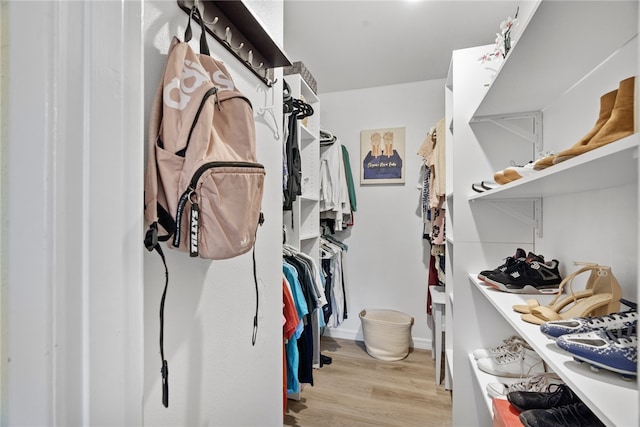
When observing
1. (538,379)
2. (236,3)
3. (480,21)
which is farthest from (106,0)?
(480,21)

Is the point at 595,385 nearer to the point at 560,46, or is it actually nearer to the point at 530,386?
the point at 530,386

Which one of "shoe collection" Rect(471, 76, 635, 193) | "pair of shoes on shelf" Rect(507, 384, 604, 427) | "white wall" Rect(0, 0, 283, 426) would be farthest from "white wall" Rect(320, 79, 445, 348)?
"white wall" Rect(0, 0, 283, 426)

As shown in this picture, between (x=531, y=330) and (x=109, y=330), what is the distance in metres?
1.01

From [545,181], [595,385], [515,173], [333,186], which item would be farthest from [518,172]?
[333,186]

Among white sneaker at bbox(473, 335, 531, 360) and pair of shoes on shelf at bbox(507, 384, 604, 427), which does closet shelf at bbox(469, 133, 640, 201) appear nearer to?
pair of shoes on shelf at bbox(507, 384, 604, 427)

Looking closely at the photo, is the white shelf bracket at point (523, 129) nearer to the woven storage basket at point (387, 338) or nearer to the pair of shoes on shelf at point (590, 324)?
the pair of shoes on shelf at point (590, 324)

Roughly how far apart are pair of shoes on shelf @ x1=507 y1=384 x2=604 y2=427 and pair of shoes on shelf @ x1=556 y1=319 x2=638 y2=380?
27 centimetres

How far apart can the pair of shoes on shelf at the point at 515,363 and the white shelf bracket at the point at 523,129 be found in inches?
36.0

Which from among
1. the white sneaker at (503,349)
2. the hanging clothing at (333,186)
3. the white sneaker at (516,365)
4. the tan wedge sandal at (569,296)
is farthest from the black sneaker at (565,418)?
the hanging clothing at (333,186)

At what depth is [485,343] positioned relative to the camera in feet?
4.90

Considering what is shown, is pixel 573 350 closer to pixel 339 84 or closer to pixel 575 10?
pixel 575 10

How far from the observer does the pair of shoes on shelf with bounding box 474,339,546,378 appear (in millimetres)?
1226

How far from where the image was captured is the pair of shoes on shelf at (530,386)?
3.29ft

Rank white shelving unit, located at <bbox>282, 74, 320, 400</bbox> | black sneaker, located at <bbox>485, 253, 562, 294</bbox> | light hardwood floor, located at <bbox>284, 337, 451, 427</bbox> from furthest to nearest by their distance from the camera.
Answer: white shelving unit, located at <bbox>282, 74, 320, 400</bbox> → light hardwood floor, located at <bbox>284, 337, 451, 427</bbox> → black sneaker, located at <bbox>485, 253, 562, 294</bbox>
